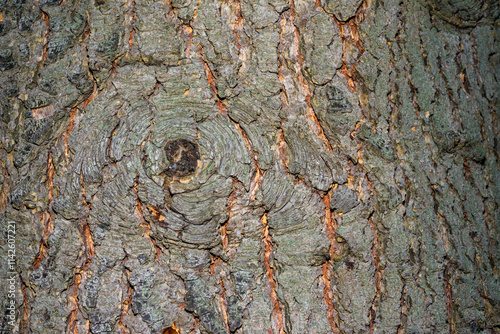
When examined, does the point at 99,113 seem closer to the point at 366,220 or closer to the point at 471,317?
the point at 366,220

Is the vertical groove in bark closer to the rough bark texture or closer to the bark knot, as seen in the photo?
the rough bark texture

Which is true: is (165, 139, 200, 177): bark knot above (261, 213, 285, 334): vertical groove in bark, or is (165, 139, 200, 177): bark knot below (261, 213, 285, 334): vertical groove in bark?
above

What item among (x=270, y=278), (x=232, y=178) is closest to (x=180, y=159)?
(x=232, y=178)

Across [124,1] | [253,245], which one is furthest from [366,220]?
[124,1]

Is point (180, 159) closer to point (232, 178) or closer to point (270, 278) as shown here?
point (232, 178)

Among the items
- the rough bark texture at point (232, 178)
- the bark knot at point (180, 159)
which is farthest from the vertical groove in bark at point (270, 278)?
the bark knot at point (180, 159)

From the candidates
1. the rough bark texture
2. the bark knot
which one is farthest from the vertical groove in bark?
the bark knot

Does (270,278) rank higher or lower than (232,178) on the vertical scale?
lower

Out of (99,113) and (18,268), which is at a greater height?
(99,113)
